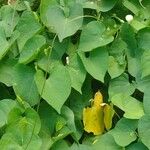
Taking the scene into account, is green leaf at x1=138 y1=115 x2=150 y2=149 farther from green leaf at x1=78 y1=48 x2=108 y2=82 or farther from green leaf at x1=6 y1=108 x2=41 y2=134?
green leaf at x1=6 y1=108 x2=41 y2=134

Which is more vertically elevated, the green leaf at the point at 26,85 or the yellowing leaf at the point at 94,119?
the green leaf at the point at 26,85

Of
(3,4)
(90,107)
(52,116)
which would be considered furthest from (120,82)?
(3,4)

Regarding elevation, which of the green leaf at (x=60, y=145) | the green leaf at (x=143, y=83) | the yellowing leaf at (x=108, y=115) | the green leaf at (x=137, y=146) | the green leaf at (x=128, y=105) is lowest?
the green leaf at (x=60, y=145)

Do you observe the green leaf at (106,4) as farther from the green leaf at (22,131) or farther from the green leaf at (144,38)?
the green leaf at (22,131)

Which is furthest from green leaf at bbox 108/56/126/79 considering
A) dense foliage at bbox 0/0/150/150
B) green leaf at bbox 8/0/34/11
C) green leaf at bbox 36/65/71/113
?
green leaf at bbox 8/0/34/11

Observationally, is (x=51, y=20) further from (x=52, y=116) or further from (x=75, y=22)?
(x=52, y=116)

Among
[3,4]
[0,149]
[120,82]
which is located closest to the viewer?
[0,149]

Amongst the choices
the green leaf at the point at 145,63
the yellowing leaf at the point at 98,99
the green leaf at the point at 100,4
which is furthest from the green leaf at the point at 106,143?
the green leaf at the point at 100,4
